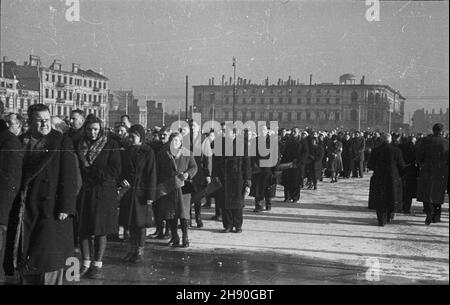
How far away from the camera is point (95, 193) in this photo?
5.40m

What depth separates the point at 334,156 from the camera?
16.4m

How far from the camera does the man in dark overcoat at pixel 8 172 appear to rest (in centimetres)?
454

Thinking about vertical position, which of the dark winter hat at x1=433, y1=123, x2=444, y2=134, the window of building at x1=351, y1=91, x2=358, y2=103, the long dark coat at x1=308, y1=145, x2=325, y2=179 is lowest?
the long dark coat at x1=308, y1=145, x2=325, y2=179

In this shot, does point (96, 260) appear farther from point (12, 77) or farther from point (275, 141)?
point (275, 141)

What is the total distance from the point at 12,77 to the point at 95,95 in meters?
1.19

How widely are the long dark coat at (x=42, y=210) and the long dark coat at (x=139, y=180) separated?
1566 mm

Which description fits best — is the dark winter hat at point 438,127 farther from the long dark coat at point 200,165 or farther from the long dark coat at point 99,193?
the long dark coat at point 99,193

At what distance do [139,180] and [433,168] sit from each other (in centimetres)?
507

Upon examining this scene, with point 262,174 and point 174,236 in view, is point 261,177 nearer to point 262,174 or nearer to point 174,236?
point 262,174

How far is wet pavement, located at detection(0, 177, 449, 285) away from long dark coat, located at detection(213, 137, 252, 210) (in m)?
0.51

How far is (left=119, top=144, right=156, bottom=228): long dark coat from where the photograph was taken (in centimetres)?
595

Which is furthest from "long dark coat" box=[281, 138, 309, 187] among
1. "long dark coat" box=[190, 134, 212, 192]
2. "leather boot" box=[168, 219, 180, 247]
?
"leather boot" box=[168, 219, 180, 247]

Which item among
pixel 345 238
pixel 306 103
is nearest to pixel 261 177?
pixel 306 103

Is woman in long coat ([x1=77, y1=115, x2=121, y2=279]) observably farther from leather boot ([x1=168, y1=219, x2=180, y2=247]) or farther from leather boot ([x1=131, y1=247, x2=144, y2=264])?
leather boot ([x1=168, y1=219, x2=180, y2=247])
